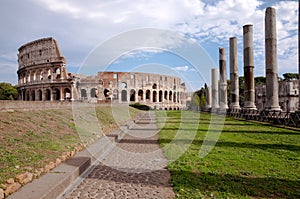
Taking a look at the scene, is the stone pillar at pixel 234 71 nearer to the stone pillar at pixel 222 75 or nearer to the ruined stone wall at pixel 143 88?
the stone pillar at pixel 222 75

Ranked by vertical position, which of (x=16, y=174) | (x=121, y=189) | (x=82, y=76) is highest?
(x=82, y=76)

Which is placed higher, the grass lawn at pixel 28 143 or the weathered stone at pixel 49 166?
the grass lawn at pixel 28 143

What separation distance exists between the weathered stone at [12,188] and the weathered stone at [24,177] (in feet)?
0.37

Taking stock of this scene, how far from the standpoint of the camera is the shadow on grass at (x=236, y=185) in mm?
3570

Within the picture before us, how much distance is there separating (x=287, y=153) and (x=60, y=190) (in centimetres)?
529

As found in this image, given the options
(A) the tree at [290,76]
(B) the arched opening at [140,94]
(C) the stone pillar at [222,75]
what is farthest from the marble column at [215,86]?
(A) the tree at [290,76]

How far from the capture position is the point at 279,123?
537 inches

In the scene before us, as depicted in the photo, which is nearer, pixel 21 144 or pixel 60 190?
pixel 60 190

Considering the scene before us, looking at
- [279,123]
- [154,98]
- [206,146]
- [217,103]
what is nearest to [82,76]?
[154,98]

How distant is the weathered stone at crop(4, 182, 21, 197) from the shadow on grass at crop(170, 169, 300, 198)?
2.20 metres

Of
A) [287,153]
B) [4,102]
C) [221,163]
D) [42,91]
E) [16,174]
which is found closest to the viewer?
[16,174]

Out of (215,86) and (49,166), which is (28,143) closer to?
(49,166)

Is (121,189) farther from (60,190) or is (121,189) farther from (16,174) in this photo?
(16,174)

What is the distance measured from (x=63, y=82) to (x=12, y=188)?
39999 mm
